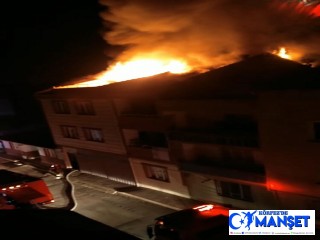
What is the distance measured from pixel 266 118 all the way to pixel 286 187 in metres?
3.11

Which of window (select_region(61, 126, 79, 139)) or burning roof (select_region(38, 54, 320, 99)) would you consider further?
window (select_region(61, 126, 79, 139))

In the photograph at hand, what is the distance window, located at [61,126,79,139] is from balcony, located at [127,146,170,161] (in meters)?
6.37

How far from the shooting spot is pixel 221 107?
60.3 ft

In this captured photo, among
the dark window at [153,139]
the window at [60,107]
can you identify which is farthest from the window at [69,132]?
the dark window at [153,139]

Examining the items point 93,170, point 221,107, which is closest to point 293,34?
point 221,107

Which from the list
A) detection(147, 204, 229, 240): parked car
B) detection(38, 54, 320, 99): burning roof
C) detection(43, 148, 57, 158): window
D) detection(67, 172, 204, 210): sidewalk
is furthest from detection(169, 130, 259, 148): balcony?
detection(43, 148, 57, 158): window

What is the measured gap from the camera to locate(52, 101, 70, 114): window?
29.0 metres

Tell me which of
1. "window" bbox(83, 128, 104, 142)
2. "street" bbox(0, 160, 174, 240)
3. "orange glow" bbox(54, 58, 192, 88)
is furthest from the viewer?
"orange glow" bbox(54, 58, 192, 88)

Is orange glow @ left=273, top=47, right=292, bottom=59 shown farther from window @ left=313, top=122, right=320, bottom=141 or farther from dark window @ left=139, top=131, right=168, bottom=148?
dark window @ left=139, top=131, right=168, bottom=148

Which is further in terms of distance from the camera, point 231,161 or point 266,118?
point 231,161

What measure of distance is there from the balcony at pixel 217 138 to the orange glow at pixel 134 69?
6944 millimetres

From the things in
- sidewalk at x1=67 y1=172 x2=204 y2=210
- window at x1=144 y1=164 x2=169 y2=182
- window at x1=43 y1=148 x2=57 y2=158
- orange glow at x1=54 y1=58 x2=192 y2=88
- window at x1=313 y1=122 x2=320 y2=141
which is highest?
orange glow at x1=54 y1=58 x2=192 y2=88

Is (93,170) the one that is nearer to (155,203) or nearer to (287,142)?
(155,203)

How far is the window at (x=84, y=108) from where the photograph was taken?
26475mm
